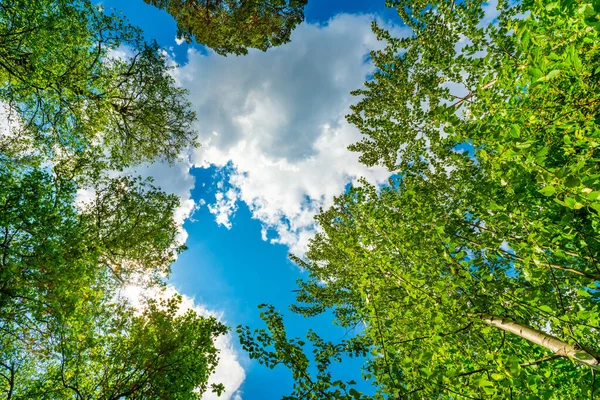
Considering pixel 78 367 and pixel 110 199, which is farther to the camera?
pixel 110 199

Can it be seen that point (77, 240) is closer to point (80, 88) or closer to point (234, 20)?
point (80, 88)

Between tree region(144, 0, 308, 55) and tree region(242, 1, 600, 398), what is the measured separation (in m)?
5.89

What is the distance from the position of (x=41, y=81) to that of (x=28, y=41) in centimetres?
137

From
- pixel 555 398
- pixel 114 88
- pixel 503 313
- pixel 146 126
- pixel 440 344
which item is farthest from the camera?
pixel 146 126

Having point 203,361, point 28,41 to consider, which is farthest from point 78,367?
point 28,41

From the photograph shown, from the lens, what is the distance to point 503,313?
4.45m

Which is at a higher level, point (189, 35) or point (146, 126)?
point (189, 35)

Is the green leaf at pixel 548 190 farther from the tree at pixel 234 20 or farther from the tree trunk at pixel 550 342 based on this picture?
the tree at pixel 234 20

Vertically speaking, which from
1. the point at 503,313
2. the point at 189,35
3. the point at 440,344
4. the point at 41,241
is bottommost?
the point at 440,344

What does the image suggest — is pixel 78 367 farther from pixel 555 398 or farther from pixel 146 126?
pixel 555 398

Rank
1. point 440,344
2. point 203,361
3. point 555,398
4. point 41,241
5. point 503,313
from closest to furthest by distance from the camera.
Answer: point 440,344, point 503,313, point 555,398, point 41,241, point 203,361

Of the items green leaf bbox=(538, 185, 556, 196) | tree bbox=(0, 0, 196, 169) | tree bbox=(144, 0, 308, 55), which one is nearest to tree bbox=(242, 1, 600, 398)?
green leaf bbox=(538, 185, 556, 196)

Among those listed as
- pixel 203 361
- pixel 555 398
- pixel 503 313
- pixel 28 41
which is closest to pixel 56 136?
pixel 28 41

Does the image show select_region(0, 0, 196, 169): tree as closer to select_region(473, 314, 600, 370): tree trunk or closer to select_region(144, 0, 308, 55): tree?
select_region(144, 0, 308, 55): tree
